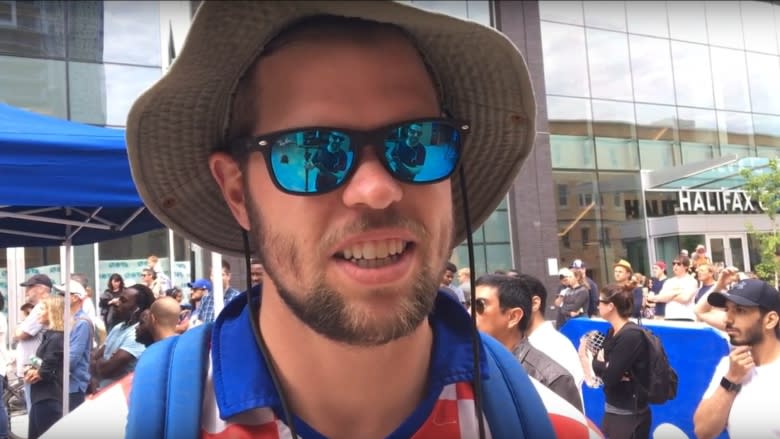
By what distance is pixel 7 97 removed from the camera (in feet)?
37.7

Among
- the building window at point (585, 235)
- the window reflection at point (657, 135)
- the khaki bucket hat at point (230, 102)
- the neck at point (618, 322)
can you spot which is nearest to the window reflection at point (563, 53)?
the window reflection at point (657, 135)

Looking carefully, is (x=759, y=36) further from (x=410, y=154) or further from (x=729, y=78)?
(x=410, y=154)

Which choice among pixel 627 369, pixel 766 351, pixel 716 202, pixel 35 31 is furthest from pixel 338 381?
pixel 716 202

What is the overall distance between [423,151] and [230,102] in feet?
1.50

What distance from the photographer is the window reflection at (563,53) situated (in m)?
18.6

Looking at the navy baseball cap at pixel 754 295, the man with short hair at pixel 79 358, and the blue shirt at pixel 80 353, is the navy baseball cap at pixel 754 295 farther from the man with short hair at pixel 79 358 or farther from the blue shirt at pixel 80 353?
the blue shirt at pixel 80 353

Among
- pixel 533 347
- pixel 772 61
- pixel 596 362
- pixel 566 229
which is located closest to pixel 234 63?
pixel 533 347

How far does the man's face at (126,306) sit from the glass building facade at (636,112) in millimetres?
15005

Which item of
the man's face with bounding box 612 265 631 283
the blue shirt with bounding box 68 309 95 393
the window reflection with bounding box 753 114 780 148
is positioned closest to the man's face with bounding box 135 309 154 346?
the blue shirt with bounding box 68 309 95 393

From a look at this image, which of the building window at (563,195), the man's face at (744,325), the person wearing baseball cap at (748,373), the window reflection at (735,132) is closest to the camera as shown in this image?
the person wearing baseball cap at (748,373)

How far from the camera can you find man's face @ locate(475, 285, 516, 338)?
13.8 feet

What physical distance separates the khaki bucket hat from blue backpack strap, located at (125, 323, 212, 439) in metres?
0.38

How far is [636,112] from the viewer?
19.4 m

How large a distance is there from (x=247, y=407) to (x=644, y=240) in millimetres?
19792
